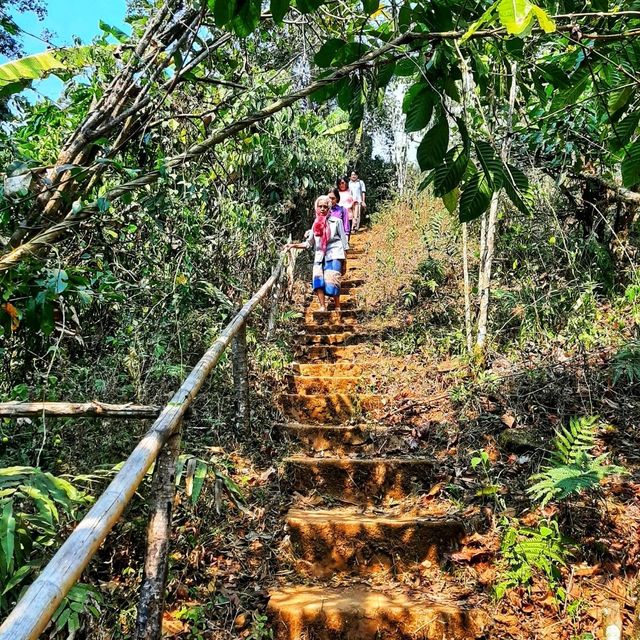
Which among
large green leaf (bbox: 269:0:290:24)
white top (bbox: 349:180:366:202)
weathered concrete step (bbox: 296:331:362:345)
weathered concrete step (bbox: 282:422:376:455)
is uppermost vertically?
white top (bbox: 349:180:366:202)

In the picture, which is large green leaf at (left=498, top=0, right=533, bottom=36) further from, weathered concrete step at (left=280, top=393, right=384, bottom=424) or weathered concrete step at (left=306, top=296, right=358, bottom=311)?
weathered concrete step at (left=306, top=296, right=358, bottom=311)

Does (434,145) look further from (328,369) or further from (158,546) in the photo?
(328,369)

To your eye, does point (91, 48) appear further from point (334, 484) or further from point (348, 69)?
point (334, 484)

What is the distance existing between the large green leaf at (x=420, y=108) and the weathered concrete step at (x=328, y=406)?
3.73 metres

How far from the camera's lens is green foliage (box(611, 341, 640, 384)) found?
3477mm

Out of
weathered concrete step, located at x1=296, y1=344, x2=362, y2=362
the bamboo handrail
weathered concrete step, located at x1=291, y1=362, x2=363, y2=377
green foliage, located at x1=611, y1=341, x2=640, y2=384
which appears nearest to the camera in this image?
the bamboo handrail

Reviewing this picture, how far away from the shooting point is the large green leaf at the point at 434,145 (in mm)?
1345

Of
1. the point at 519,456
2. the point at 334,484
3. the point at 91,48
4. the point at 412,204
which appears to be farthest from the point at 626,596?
the point at 412,204

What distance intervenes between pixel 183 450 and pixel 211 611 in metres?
1.09

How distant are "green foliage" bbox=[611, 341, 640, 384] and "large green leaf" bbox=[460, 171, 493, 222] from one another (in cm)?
273

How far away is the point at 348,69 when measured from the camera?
161cm

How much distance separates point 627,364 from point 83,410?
340cm

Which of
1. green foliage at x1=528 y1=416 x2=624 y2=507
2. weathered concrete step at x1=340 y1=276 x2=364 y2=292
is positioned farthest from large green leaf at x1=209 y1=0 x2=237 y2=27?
weathered concrete step at x1=340 y1=276 x2=364 y2=292

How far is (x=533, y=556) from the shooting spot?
8.57ft
